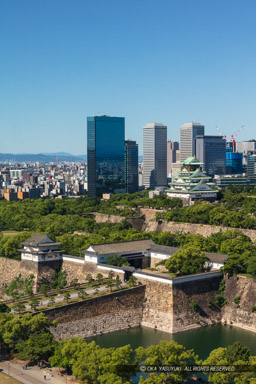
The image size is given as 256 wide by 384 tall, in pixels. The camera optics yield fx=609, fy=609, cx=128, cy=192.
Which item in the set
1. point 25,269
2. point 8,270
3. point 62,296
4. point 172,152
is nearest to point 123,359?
point 62,296

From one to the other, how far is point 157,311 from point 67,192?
89.6 m

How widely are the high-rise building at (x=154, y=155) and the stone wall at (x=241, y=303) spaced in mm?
97672

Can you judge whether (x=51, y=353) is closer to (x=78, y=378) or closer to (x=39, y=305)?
(x=78, y=378)

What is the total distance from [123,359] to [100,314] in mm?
8135

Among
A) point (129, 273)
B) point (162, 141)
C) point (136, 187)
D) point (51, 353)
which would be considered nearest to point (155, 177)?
point (162, 141)

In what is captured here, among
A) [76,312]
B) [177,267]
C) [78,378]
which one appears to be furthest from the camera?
[177,267]

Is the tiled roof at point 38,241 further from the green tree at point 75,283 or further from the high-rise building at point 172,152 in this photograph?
the high-rise building at point 172,152

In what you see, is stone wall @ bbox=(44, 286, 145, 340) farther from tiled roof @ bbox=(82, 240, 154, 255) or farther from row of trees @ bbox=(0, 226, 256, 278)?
tiled roof @ bbox=(82, 240, 154, 255)

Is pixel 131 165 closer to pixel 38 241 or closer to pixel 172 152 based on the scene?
pixel 172 152

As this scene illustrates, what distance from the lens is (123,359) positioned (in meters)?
22.0

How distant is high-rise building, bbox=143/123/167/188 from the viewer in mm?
131625

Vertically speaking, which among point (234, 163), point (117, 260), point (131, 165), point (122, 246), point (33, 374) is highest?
point (234, 163)

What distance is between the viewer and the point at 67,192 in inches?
4700

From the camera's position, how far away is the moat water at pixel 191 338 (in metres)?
28.0
